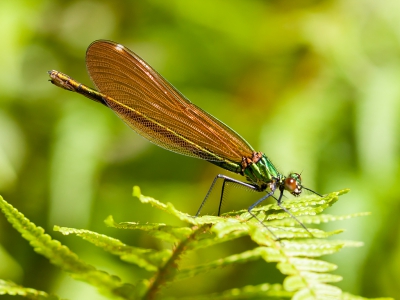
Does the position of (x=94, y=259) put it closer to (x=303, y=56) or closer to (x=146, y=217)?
(x=146, y=217)

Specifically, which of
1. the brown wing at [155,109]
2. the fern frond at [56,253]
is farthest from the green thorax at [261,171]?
the fern frond at [56,253]

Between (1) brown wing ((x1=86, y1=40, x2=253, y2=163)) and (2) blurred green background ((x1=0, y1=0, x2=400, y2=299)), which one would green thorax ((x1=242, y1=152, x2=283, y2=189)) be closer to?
(1) brown wing ((x1=86, y1=40, x2=253, y2=163))

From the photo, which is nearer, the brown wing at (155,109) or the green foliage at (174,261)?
the green foliage at (174,261)

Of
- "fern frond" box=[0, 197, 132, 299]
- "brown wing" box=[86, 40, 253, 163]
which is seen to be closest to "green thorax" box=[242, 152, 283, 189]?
"brown wing" box=[86, 40, 253, 163]

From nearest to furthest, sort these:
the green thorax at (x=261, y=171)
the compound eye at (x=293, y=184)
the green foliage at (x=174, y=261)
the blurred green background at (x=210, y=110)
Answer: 1. the green foliage at (x=174, y=261)
2. the compound eye at (x=293, y=184)
3. the green thorax at (x=261, y=171)
4. the blurred green background at (x=210, y=110)

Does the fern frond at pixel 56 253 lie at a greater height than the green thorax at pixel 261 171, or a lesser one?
lesser

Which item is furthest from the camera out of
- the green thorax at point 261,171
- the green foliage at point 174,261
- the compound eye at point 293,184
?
the green thorax at point 261,171

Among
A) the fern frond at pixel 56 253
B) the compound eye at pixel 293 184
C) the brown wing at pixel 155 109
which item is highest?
the brown wing at pixel 155 109

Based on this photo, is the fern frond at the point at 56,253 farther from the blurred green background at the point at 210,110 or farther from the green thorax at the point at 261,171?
the blurred green background at the point at 210,110

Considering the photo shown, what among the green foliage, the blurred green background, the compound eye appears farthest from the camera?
the blurred green background
